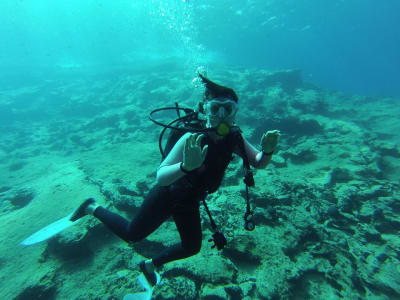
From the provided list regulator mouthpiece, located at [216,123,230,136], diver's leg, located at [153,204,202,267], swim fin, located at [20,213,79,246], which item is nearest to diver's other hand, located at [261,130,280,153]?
regulator mouthpiece, located at [216,123,230,136]

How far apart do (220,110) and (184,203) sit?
1.23 meters

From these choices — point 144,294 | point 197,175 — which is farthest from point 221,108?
point 144,294

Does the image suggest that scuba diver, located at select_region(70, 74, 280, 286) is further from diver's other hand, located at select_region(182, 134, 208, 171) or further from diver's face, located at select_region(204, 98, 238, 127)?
diver's other hand, located at select_region(182, 134, 208, 171)

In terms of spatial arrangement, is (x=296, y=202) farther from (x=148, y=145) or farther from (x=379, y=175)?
(x=148, y=145)

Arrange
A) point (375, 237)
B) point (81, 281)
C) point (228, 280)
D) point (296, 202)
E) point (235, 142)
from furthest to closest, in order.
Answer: point (296, 202) < point (375, 237) < point (81, 281) < point (228, 280) < point (235, 142)

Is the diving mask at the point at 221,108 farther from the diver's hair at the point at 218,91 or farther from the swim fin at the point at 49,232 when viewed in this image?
the swim fin at the point at 49,232

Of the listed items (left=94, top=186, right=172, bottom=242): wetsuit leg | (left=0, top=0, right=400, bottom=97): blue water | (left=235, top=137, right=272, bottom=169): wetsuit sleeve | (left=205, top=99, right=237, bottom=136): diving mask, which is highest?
(left=0, top=0, right=400, bottom=97): blue water

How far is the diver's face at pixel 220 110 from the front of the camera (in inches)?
96.6

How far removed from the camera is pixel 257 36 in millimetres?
52719

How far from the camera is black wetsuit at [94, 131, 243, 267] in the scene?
243cm

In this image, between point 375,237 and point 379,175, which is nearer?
point 375,237

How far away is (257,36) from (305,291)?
60.1 meters

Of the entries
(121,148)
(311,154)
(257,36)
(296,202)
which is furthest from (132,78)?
(257,36)

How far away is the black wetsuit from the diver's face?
0.70 ft
